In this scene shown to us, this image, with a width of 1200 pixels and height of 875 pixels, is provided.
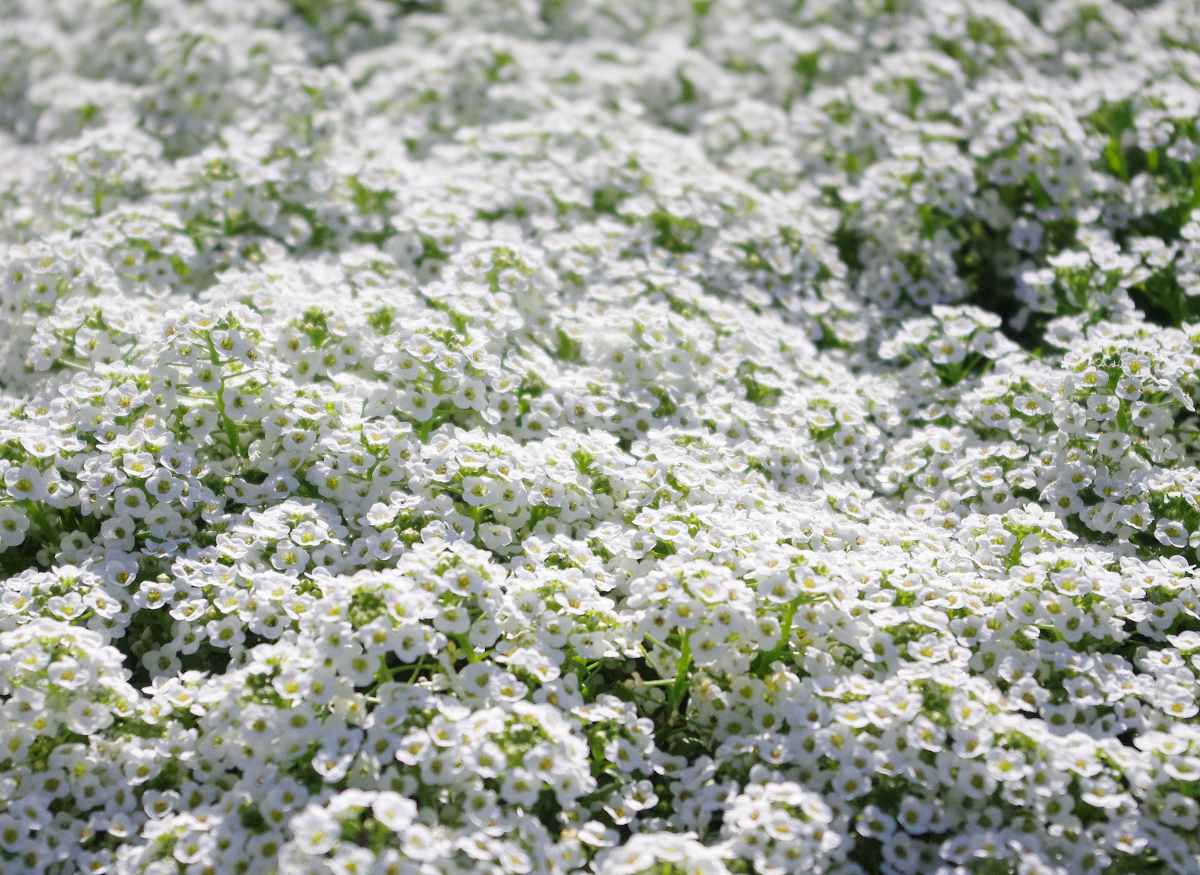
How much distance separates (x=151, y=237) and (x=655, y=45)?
5.64 m

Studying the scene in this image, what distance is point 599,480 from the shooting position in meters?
6.31

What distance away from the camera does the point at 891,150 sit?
368 inches

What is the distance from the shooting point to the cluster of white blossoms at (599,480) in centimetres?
503

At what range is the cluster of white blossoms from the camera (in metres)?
5.03

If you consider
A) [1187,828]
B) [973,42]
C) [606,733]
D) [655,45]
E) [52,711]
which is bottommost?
[52,711]

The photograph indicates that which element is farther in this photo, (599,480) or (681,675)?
(599,480)

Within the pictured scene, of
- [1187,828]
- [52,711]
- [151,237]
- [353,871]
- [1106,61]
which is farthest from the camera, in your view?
[1106,61]

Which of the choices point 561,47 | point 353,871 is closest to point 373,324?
point 353,871

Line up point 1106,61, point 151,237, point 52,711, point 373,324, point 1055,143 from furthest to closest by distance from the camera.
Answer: point 1106,61 < point 1055,143 < point 151,237 < point 373,324 < point 52,711

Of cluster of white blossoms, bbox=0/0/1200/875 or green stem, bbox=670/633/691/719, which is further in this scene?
green stem, bbox=670/633/691/719

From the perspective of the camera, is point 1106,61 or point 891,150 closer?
point 891,150

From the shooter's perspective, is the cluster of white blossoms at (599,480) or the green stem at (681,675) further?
the green stem at (681,675)

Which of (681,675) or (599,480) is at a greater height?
(599,480)

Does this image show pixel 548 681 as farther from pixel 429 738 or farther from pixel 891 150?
pixel 891 150
